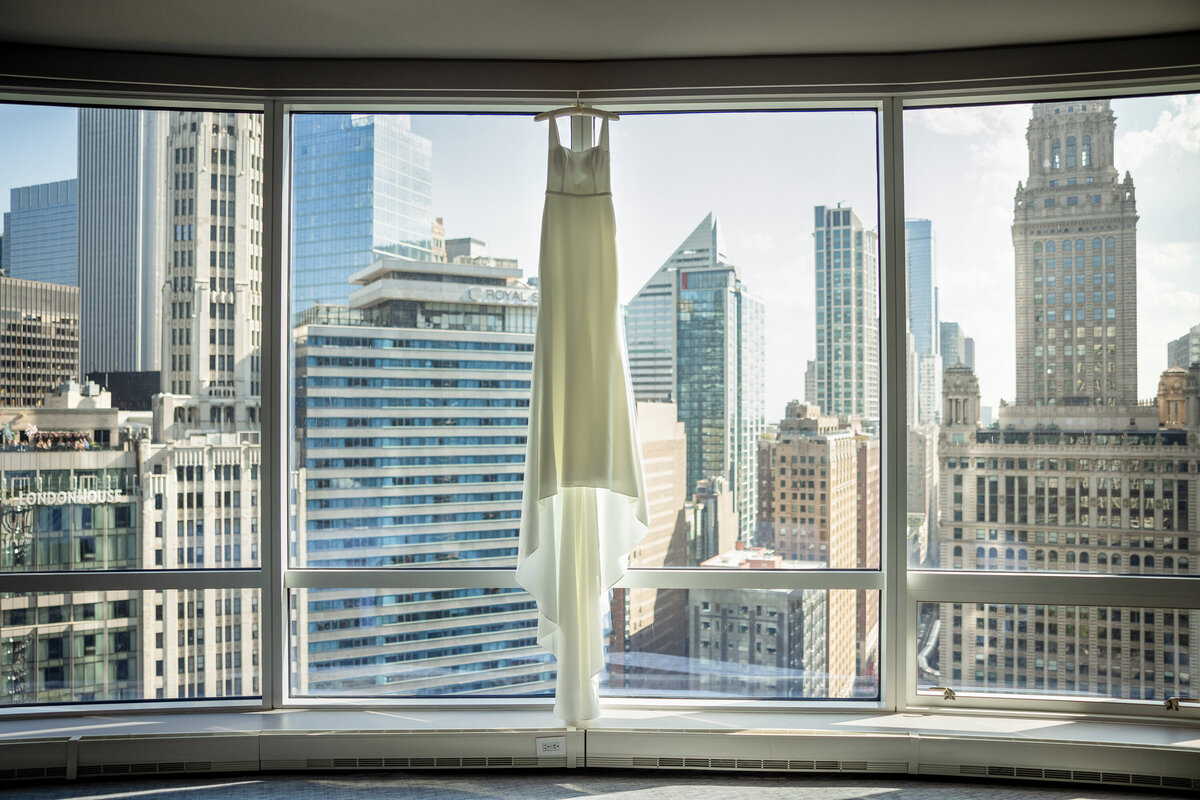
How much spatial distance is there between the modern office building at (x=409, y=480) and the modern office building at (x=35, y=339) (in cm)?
80

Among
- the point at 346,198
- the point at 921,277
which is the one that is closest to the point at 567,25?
the point at 346,198

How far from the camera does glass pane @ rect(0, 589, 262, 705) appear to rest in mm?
2652

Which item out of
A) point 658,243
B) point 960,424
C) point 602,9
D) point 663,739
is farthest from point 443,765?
point 602,9

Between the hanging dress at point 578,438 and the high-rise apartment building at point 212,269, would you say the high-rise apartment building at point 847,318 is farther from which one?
the high-rise apartment building at point 212,269

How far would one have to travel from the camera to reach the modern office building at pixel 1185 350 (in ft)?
8.48

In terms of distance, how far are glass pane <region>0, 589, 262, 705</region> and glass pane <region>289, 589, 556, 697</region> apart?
8.1 inches

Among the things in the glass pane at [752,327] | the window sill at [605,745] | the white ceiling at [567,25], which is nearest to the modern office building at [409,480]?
the window sill at [605,745]

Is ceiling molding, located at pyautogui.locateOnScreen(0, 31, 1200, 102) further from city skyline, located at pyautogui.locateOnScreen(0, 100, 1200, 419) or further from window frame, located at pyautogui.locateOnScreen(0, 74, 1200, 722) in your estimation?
city skyline, located at pyautogui.locateOnScreen(0, 100, 1200, 419)

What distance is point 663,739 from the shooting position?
2482 millimetres

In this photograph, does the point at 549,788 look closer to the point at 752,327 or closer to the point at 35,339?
the point at 752,327

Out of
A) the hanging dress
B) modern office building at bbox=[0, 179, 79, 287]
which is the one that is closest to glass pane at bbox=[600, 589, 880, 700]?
the hanging dress

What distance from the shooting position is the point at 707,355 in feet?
9.03

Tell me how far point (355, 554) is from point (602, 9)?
2.00 m

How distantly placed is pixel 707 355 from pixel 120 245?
6.97 feet
